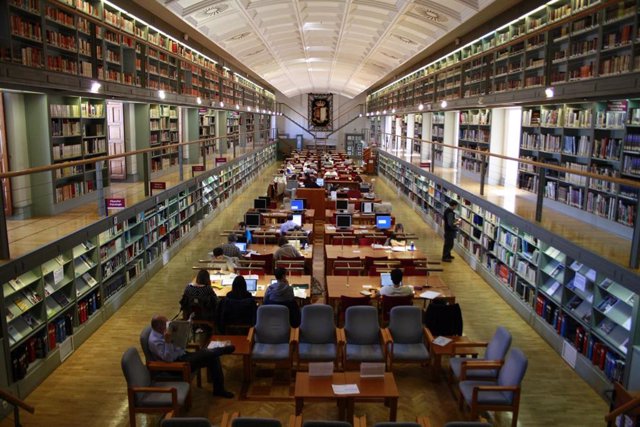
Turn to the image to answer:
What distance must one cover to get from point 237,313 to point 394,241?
13.8ft

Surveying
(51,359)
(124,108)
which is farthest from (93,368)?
(124,108)

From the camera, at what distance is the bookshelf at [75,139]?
28.9ft

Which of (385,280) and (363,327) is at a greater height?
(385,280)

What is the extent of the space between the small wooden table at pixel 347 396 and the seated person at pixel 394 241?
15.6 feet

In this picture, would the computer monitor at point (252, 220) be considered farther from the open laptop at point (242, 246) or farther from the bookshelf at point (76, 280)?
the open laptop at point (242, 246)

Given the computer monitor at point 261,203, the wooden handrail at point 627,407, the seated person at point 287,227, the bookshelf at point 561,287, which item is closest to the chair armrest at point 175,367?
the wooden handrail at point 627,407

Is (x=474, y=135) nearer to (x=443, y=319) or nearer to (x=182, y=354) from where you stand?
(x=443, y=319)

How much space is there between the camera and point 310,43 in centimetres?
2084

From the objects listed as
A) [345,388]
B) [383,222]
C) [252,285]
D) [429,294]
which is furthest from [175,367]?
[383,222]

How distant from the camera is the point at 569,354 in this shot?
6785mm

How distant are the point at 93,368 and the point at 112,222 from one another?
2259 mm

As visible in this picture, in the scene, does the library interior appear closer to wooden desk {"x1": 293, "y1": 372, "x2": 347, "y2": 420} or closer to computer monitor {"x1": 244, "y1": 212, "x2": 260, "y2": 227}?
wooden desk {"x1": 293, "y1": 372, "x2": 347, "y2": 420}

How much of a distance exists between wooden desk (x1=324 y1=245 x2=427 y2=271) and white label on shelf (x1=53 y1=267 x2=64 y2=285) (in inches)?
162

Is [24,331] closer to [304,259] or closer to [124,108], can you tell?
[304,259]
